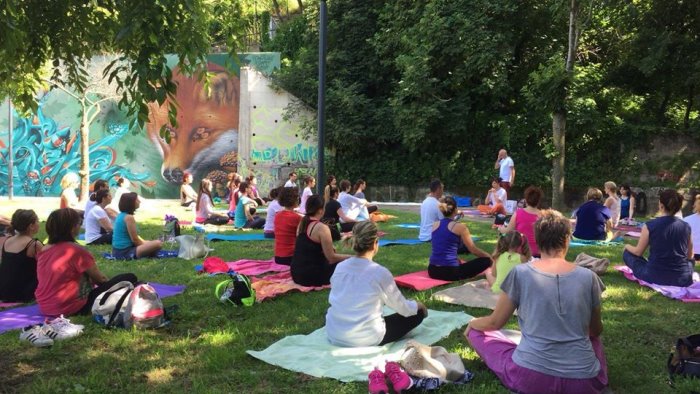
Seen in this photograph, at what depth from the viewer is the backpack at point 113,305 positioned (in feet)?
16.4

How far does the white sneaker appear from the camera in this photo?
4.67 metres

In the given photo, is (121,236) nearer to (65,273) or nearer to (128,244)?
(128,244)

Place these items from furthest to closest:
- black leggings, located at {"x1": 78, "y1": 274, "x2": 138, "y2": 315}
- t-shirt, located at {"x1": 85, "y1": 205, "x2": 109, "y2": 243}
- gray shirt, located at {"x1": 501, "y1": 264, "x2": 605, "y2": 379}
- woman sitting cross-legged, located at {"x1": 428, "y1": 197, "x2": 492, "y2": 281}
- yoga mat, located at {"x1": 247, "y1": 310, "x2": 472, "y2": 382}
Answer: t-shirt, located at {"x1": 85, "y1": 205, "x2": 109, "y2": 243} → woman sitting cross-legged, located at {"x1": 428, "y1": 197, "x2": 492, "y2": 281} → black leggings, located at {"x1": 78, "y1": 274, "x2": 138, "y2": 315} → yoga mat, located at {"x1": 247, "y1": 310, "x2": 472, "y2": 382} → gray shirt, located at {"x1": 501, "y1": 264, "x2": 605, "y2": 379}

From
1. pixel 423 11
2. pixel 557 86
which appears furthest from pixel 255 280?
pixel 423 11

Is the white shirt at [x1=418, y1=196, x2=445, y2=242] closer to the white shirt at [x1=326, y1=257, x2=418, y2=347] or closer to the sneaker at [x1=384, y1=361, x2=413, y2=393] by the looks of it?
the white shirt at [x1=326, y1=257, x2=418, y2=347]

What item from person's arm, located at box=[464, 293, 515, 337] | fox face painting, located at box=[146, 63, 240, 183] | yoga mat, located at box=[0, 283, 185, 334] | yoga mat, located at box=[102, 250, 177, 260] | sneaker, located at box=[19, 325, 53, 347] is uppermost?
fox face painting, located at box=[146, 63, 240, 183]

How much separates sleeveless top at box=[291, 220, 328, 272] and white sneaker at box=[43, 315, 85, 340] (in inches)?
97.1

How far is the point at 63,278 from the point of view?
5.15 meters

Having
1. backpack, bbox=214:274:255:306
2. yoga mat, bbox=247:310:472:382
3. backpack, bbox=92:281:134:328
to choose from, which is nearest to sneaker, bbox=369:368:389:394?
yoga mat, bbox=247:310:472:382

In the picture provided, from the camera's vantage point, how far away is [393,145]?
877 inches

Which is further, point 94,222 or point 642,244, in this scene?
point 94,222

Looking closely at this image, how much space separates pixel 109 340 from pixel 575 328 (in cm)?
375

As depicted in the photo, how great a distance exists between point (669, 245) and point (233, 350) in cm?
514

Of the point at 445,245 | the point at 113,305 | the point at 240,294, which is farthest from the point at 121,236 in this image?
the point at 445,245
